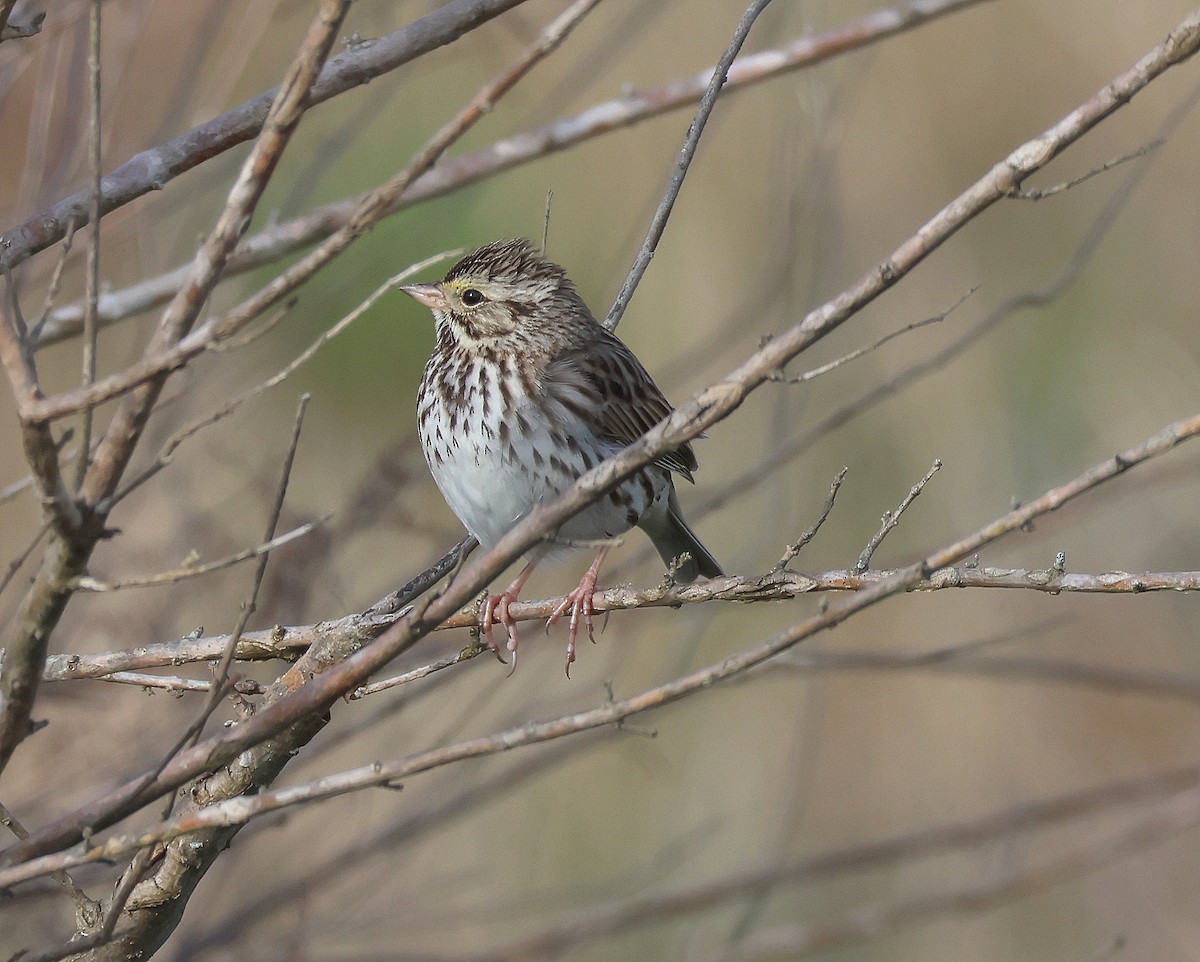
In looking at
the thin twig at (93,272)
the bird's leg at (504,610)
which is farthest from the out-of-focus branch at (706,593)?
the thin twig at (93,272)

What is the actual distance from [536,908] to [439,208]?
3.07 meters

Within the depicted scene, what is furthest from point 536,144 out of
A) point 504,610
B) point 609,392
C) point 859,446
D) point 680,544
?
point 859,446

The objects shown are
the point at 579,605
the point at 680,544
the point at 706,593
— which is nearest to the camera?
the point at 706,593

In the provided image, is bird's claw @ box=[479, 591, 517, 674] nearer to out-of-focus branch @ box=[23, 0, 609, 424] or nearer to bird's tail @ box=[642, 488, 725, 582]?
bird's tail @ box=[642, 488, 725, 582]

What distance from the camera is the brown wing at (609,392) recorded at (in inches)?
145

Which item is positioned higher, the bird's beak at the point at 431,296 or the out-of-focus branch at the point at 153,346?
the bird's beak at the point at 431,296

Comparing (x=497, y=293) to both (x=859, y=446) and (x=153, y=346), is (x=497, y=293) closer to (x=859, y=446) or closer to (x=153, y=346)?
(x=153, y=346)

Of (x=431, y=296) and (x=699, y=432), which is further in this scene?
(x=431, y=296)

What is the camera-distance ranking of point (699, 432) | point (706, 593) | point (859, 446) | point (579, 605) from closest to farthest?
point (699, 432) → point (706, 593) → point (579, 605) → point (859, 446)

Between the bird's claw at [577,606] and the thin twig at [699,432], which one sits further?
the bird's claw at [577,606]

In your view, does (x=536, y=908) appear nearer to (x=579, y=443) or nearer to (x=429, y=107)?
(x=579, y=443)

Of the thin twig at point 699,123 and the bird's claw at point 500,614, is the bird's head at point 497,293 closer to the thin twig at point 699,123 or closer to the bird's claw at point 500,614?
the bird's claw at point 500,614

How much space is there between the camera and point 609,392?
148 inches

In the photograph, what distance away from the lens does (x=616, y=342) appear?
13.2ft
